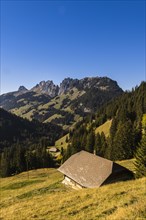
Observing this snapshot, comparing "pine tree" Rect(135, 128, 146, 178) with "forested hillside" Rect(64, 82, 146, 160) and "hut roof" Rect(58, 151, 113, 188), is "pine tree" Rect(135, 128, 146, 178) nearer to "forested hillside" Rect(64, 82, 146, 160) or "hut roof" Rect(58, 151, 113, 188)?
"hut roof" Rect(58, 151, 113, 188)

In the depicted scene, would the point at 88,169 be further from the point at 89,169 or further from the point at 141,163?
the point at 141,163

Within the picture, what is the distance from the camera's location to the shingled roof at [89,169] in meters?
39.1

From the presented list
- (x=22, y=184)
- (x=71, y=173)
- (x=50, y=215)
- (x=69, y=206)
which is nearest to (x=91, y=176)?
(x=71, y=173)

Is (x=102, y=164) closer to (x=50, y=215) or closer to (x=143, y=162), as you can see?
(x=143, y=162)

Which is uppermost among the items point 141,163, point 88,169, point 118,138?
point 118,138

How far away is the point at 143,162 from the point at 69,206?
2300cm

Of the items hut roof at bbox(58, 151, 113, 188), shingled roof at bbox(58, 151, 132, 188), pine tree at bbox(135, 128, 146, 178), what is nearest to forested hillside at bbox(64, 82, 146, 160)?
hut roof at bbox(58, 151, 113, 188)

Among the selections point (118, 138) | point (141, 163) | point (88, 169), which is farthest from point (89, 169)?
point (118, 138)

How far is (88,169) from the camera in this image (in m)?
43.1

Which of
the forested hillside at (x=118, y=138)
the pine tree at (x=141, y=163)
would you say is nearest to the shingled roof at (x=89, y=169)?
the pine tree at (x=141, y=163)

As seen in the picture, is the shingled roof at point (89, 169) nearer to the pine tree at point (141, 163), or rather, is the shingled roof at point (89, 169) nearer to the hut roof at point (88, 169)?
the hut roof at point (88, 169)

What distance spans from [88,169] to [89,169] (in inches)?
10.2

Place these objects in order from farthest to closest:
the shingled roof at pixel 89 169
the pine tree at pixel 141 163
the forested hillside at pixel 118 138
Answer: the forested hillside at pixel 118 138, the pine tree at pixel 141 163, the shingled roof at pixel 89 169

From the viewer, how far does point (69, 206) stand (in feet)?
73.8
